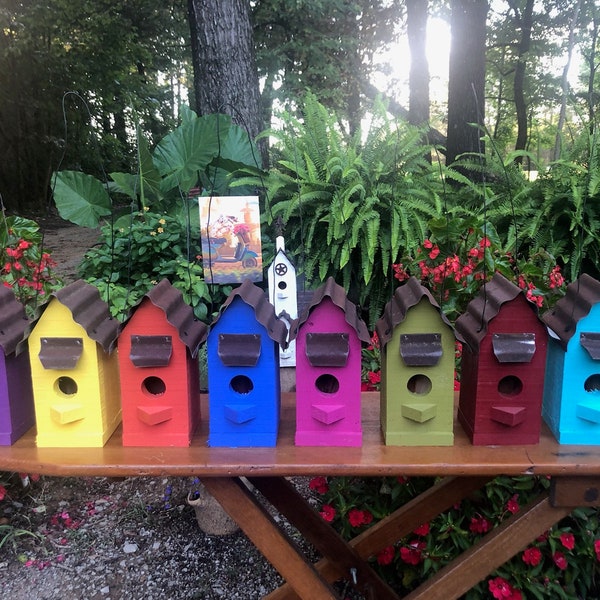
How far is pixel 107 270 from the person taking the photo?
4348 mm

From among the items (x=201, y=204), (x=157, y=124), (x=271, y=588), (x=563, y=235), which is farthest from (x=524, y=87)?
(x=271, y=588)

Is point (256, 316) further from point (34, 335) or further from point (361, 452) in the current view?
point (34, 335)

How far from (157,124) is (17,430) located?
12.4 meters

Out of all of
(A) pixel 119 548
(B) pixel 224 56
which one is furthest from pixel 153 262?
(A) pixel 119 548

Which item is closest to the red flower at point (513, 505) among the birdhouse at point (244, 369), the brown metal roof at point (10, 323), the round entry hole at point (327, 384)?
the round entry hole at point (327, 384)

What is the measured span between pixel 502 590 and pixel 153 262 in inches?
128

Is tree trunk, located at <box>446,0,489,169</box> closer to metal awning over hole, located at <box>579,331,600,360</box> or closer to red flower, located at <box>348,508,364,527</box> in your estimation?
red flower, located at <box>348,508,364,527</box>

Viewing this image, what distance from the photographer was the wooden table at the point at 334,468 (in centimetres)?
142

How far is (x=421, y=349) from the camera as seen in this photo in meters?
1.47

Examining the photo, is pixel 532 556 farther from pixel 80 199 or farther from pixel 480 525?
pixel 80 199

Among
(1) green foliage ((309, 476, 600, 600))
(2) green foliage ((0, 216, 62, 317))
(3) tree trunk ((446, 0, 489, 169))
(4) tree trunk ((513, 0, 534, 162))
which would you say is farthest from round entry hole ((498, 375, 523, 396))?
(4) tree trunk ((513, 0, 534, 162))

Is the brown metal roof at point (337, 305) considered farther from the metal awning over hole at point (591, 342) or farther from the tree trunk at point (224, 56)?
the tree trunk at point (224, 56)

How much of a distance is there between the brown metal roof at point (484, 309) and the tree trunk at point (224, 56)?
146 inches

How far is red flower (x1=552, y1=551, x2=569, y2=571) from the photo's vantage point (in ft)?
7.18
